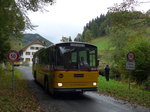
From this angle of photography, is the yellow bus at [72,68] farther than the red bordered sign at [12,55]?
No

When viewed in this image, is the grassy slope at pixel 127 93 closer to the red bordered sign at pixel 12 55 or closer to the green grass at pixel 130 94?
the green grass at pixel 130 94

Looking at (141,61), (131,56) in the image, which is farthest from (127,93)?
(141,61)

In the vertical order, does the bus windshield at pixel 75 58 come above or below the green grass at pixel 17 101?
above

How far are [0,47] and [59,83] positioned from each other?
17.0 m

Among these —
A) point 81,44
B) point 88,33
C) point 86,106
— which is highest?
point 88,33

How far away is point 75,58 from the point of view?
12.8m

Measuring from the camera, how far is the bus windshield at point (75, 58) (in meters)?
12.5

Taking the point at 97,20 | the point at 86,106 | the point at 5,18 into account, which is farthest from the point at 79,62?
the point at 97,20

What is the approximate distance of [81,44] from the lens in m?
13.2

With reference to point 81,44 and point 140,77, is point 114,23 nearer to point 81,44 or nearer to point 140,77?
point 81,44

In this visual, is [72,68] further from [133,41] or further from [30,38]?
[30,38]

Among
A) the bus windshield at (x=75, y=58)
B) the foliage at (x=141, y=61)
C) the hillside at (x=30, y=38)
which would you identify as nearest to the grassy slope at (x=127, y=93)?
the bus windshield at (x=75, y=58)

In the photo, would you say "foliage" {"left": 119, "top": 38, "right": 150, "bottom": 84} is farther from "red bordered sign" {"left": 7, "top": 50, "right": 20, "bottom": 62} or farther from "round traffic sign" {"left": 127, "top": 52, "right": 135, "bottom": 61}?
"red bordered sign" {"left": 7, "top": 50, "right": 20, "bottom": 62}

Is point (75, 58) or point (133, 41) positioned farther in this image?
point (133, 41)
